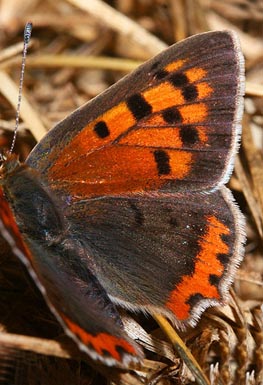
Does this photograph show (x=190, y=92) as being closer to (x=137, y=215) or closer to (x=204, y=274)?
(x=137, y=215)

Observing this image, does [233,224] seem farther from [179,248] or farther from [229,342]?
[229,342]

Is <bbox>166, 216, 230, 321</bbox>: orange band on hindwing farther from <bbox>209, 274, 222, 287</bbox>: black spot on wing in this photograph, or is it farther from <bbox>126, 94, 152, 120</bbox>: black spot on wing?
<bbox>126, 94, 152, 120</bbox>: black spot on wing

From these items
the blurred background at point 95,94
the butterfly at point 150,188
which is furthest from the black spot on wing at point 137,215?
the blurred background at point 95,94

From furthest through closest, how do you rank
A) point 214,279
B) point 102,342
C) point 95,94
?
point 95,94 → point 214,279 → point 102,342

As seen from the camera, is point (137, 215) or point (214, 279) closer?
point (214, 279)

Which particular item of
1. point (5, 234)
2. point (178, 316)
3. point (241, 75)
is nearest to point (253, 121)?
point (241, 75)

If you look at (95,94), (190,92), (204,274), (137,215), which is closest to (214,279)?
(204,274)

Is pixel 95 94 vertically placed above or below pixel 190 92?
below

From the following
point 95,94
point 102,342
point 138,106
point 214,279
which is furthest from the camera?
point 95,94

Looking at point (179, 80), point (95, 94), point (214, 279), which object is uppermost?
point (179, 80)

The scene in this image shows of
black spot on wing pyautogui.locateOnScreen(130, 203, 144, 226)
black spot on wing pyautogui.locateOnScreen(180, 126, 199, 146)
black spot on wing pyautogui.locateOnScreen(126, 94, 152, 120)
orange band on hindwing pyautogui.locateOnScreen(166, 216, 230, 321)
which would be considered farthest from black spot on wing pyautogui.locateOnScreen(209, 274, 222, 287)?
black spot on wing pyautogui.locateOnScreen(126, 94, 152, 120)
